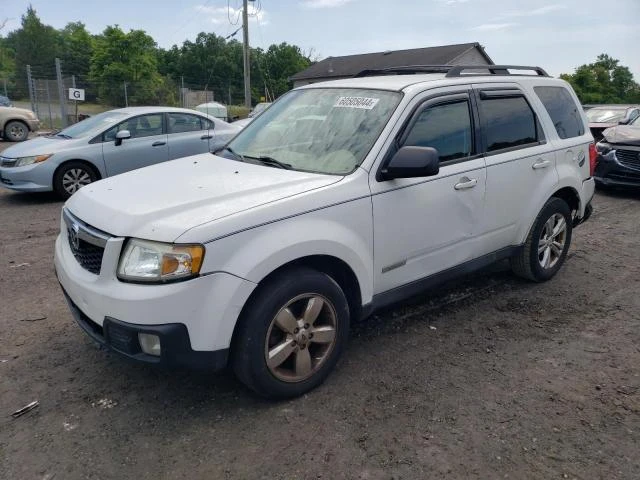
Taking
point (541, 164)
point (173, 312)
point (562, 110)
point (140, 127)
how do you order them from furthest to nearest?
point (140, 127)
point (562, 110)
point (541, 164)
point (173, 312)

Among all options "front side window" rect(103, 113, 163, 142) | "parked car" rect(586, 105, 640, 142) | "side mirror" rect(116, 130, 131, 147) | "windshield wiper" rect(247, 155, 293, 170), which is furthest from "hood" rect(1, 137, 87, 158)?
"parked car" rect(586, 105, 640, 142)

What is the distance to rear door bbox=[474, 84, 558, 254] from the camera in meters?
4.20

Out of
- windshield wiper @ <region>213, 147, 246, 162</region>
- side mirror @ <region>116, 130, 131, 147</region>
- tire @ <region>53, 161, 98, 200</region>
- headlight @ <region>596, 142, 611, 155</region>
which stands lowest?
tire @ <region>53, 161, 98, 200</region>

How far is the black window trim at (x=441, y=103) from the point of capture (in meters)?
3.47

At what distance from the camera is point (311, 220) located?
306 centimetres

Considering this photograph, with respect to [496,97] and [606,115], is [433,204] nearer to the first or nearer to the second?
[496,97]

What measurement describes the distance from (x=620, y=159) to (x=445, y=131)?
7.20 m

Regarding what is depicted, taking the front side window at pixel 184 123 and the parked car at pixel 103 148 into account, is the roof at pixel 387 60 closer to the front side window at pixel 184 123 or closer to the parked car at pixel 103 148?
the front side window at pixel 184 123

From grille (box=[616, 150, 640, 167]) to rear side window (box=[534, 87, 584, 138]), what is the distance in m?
5.08

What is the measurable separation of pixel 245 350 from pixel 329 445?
25.9 inches

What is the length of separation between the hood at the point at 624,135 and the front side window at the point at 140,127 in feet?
26.4

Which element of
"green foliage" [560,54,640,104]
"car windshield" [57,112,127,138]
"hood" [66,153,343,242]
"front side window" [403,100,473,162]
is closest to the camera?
"hood" [66,153,343,242]

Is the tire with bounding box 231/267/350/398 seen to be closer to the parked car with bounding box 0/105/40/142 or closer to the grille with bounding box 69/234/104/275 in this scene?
the grille with bounding box 69/234/104/275

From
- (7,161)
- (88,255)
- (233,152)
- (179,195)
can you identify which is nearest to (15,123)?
(7,161)
